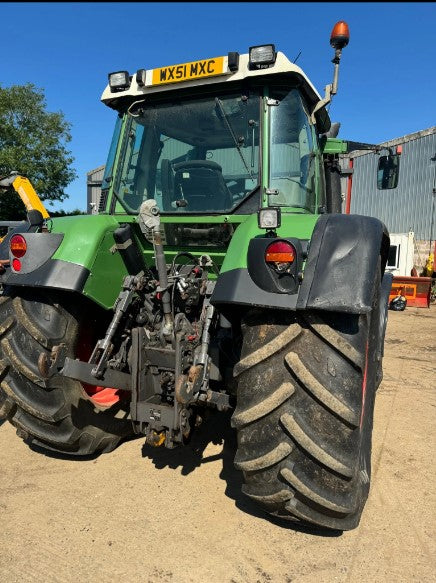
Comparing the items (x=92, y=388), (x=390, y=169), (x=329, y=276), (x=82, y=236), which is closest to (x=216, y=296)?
(x=329, y=276)

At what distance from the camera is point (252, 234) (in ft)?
7.78

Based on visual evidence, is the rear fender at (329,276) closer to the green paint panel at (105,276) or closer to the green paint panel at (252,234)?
the green paint panel at (252,234)

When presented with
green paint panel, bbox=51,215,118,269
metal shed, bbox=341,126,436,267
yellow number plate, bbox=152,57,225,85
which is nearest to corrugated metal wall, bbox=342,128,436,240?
metal shed, bbox=341,126,436,267

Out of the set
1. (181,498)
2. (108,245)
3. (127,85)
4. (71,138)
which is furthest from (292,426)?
(71,138)

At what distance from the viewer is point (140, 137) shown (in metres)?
3.39

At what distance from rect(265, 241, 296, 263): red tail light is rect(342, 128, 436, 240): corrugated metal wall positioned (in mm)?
13397

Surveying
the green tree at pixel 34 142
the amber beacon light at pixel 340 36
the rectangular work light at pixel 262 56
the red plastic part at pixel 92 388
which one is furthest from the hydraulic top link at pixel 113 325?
the green tree at pixel 34 142

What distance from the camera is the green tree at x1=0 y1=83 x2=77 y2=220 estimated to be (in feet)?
74.9

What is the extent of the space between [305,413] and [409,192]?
53.2ft

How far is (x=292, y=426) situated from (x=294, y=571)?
65 cm

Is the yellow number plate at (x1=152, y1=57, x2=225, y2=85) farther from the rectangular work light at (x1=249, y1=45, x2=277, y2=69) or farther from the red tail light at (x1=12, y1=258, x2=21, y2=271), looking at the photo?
the red tail light at (x1=12, y1=258, x2=21, y2=271)

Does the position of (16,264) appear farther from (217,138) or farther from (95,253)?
(217,138)

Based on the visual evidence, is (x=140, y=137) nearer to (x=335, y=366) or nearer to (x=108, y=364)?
(x=108, y=364)

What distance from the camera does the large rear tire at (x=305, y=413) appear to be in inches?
82.4
